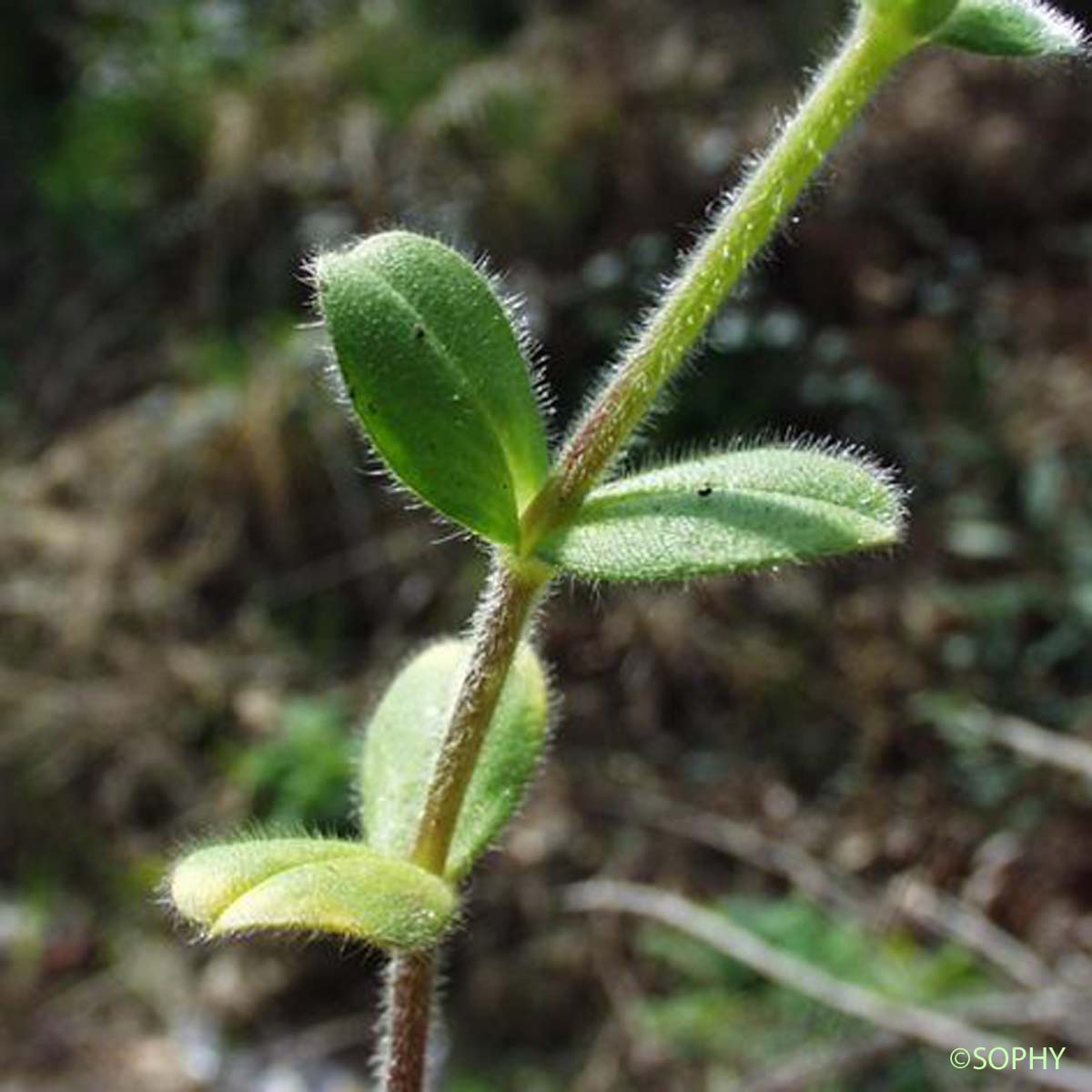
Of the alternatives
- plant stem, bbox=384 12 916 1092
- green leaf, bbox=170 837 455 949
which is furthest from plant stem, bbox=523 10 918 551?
green leaf, bbox=170 837 455 949

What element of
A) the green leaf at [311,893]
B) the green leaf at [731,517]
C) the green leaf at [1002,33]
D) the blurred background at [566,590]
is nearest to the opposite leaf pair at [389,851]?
the green leaf at [311,893]

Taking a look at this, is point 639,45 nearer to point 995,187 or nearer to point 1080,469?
point 995,187

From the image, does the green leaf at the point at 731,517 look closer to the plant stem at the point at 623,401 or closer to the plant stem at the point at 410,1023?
the plant stem at the point at 623,401

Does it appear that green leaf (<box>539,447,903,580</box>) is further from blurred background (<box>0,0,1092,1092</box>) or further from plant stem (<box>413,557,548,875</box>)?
blurred background (<box>0,0,1092,1092</box>)

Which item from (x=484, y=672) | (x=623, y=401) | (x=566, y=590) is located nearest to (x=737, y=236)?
(x=623, y=401)

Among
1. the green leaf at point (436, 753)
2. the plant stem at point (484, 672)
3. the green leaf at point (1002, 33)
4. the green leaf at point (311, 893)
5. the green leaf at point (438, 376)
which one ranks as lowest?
the green leaf at point (436, 753)

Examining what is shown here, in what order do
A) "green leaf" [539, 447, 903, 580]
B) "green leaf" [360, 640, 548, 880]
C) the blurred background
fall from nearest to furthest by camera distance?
"green leaf" [539, 447, 903, 580], "green leaf" [360, 640, 548, 880], the blurred background

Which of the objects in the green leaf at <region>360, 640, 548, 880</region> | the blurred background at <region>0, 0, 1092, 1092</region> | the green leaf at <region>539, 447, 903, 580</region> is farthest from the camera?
the blurred background at <region>0, 0, 1092, 1092</region>

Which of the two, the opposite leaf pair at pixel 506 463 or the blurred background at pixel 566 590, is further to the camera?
the blurred background at pixel 566 590
